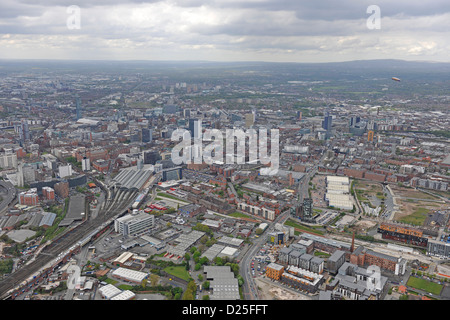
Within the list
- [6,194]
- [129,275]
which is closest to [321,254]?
[129,275]

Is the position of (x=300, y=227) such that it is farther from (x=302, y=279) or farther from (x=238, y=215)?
(x=302, y=279)

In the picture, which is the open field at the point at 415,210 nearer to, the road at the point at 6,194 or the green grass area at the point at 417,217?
the green grass area at the point at 417,217

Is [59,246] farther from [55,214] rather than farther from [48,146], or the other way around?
[48,146]

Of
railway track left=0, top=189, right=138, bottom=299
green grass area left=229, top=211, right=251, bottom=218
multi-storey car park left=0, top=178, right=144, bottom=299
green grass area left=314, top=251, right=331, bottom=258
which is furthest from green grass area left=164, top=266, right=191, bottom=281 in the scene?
green grass area left=229, top=211, right=251, bottom=218

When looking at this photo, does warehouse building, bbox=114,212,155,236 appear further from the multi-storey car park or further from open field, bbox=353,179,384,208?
open field, bbox=353,179,384,208

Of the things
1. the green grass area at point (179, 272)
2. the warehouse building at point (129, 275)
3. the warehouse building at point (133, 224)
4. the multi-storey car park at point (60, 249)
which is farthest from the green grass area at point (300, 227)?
the multi-storey car park at point (60, 249)

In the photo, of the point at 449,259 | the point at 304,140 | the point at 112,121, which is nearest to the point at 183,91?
the point at 112,121
